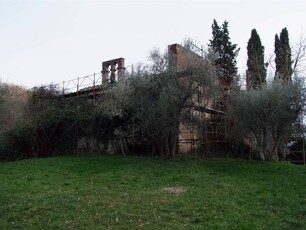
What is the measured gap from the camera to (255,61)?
27.4m

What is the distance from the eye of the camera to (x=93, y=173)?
48.8ft

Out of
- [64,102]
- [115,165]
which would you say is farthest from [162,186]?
[64,102]

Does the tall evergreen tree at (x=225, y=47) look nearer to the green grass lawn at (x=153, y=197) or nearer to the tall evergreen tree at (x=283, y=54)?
the tall evergreen tree at (x=283, y=54)

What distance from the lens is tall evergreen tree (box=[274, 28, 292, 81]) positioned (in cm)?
2614

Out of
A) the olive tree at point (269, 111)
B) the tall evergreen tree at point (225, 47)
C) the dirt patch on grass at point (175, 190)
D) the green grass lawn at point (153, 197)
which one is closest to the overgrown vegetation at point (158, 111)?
the olive tree at point (269, 111)

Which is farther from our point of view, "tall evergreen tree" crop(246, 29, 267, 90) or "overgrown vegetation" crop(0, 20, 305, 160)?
"tall evergreen tree" crop(246, 29, 267, 90)

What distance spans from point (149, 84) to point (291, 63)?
13573 mm

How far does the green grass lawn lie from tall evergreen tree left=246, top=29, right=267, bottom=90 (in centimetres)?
1006

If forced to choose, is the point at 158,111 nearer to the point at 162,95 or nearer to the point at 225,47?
the point at 162,95

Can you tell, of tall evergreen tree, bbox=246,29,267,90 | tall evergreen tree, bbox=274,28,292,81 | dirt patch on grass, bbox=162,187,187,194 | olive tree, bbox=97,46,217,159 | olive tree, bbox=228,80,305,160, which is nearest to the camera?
dirt patch on grass, bbox=162,187,187,194

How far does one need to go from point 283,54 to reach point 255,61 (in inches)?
97.9

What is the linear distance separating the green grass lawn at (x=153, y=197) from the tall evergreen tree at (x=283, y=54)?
457 inches

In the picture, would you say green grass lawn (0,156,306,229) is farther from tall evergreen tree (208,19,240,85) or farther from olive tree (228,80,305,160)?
tall evergreen tree (208,19,240,85)

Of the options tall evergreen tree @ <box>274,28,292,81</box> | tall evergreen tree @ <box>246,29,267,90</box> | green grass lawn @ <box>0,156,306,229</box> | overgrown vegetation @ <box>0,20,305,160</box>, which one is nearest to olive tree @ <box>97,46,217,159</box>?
overgrown vegetation @ <box>0,20,305,160</box>
